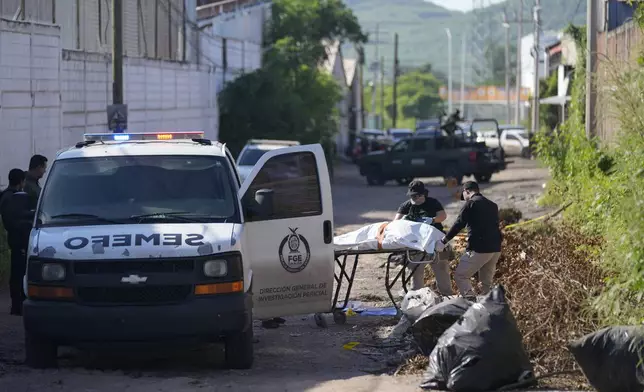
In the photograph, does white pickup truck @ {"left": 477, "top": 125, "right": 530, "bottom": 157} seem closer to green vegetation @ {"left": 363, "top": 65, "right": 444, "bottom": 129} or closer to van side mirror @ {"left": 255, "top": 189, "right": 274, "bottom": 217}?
van side mirror @ {"left": 255, "top": 189, "right": 274, "bottom": 217}

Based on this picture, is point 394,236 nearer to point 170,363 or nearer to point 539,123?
point 170,363

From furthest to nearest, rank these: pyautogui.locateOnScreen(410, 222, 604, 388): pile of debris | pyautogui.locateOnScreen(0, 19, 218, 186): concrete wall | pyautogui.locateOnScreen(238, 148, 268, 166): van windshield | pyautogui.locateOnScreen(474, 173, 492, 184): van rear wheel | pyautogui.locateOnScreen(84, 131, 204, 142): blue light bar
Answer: pyautogui.locateOnScreen(474, 173, 492, 184): van rear wheel
pyautogui.locateOnScreen(238, 148, 268, 166): van windshield
pyautogui.locateOnScreen(0, 19, 218, 186): concrete wall
pyautogui.locateOnScreen(84, 131, 204, 142): blue light bar
pyautogui.locateOnScreen(410, 222, 604, 388): pile of debris

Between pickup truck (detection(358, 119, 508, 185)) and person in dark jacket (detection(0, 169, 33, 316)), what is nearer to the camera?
person in dark jacket (detection(0, 169, 33, 316))

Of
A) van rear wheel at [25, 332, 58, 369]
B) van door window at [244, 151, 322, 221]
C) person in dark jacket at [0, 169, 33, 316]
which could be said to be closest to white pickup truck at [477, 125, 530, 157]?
person in dark jacket at [0, 169, 33, 316]

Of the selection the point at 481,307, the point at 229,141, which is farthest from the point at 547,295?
the point at 229,141

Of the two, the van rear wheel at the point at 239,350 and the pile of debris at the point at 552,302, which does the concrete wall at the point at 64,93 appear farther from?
the pile of debris at the point at 552,302

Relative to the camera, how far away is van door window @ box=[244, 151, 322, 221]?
10719mm

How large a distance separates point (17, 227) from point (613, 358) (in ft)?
22.8

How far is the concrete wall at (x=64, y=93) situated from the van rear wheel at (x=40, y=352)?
28.6 feet

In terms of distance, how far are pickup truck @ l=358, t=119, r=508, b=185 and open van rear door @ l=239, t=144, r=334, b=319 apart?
88.9 feet

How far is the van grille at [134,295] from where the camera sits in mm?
9203

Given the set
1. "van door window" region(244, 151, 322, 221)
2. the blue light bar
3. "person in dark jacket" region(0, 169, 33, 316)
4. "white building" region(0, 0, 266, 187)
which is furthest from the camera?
"white building" region(0, 0, 266, 187)

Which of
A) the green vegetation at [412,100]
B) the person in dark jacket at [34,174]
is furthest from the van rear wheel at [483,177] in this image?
the green vegetation at [412,100]

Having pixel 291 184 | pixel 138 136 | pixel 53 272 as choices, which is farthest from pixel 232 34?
pixel 53 272
